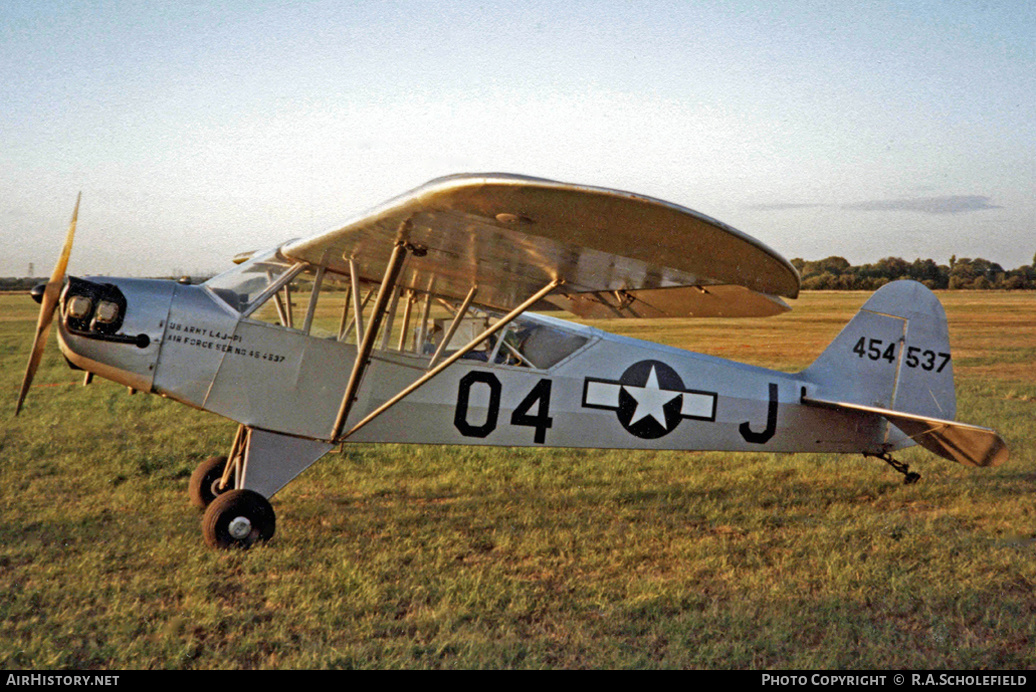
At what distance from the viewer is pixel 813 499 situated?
6.98 m

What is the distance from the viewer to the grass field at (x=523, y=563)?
3.75 metres

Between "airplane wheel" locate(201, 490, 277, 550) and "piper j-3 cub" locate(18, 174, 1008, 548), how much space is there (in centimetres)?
1

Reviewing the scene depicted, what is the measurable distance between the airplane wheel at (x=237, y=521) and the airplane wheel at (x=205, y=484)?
114cm

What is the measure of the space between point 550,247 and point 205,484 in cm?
396

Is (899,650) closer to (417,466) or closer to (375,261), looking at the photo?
(375,261)

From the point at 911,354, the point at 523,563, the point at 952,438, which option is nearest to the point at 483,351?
the point at 523,563

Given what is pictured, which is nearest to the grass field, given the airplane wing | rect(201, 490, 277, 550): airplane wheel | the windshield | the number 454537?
rect(201, 490, 277, 550): airplane wheel

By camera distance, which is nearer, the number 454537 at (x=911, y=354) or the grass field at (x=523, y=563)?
the grass field at (x=523, y=563)

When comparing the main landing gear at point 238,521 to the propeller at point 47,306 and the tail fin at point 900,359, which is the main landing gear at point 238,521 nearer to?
the propeller at point 47,306

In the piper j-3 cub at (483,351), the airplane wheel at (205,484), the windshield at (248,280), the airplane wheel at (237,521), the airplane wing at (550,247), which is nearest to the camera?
the airplane wing at (550,247)

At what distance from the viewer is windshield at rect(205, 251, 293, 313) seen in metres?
5.54

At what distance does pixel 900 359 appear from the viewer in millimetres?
7125

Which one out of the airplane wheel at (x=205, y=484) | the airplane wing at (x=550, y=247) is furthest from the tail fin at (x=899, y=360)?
the airplane wheel at (x=205, y=484)
